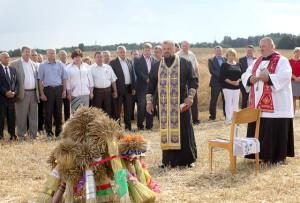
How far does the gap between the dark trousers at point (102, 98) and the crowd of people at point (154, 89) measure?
0.03 meters

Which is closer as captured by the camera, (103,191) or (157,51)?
(103,191)

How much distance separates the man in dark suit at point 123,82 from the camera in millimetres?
11250

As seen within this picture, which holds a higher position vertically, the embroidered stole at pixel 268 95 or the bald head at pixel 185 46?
the bald head at pixel 185 46

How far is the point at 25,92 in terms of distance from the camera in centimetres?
1012

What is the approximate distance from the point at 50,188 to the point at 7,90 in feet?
18.6

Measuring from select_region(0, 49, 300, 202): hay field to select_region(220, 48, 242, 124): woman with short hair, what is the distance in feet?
11.0

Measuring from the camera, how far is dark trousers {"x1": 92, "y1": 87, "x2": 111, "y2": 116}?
1079cm

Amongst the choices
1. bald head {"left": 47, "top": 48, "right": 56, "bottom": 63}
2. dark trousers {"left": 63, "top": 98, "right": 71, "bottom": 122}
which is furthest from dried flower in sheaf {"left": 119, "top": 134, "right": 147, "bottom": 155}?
dark trousers {"left": 63, "top": 98, "right": 71, "bottom": 122}

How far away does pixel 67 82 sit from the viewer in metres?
10.5

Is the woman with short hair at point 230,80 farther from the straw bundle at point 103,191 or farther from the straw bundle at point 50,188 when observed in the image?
the straw bundle at point 50,188

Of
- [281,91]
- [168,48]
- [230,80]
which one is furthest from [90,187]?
[230,80]

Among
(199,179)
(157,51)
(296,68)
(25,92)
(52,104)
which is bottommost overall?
(199,179)

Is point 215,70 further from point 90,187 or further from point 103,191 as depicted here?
point 90,187

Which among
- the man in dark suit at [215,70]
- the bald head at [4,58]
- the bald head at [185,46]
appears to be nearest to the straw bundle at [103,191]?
the bald head at [4,58]
